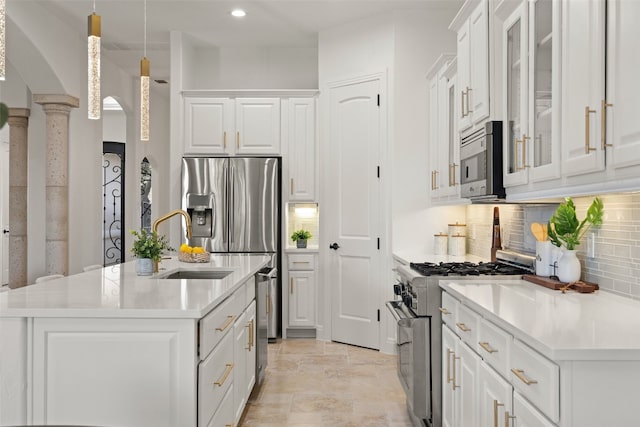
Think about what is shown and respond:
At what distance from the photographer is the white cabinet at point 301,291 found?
5.72 m

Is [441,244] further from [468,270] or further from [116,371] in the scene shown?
[116,371]

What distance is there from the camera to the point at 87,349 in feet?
6.83

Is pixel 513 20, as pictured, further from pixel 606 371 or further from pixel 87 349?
pixel 87 349

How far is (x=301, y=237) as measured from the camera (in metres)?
5.87

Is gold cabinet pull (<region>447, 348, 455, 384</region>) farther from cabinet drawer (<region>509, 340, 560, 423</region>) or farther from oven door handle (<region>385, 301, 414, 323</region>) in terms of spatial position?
cabinet drawer (<region>509, 340, 560, 423</region>)

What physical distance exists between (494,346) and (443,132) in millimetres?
2601

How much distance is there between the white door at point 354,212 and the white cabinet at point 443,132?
644 mm

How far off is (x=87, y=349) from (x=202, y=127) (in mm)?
4007

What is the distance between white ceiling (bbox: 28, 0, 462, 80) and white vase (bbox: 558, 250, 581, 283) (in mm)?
3096

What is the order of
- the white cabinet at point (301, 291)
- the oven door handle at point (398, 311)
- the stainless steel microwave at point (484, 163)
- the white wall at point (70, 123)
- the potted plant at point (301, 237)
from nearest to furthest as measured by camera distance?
1. the stainless steel microwave at point (484, 163)
2. the oven door handle at point (398, 311)
3. the white wall at point (70, 123)
4. the white cabinet at point (301, 291)
5. the potted plant at point (301, 237)

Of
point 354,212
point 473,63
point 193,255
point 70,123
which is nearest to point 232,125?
point 354,212

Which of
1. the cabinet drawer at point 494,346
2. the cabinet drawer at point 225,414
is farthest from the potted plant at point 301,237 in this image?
the cabinet drawer at point 494,346

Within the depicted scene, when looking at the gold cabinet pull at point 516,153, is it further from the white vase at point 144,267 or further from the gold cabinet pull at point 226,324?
the white vase at point 144,267

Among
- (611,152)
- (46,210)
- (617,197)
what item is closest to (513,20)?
(617,197)
